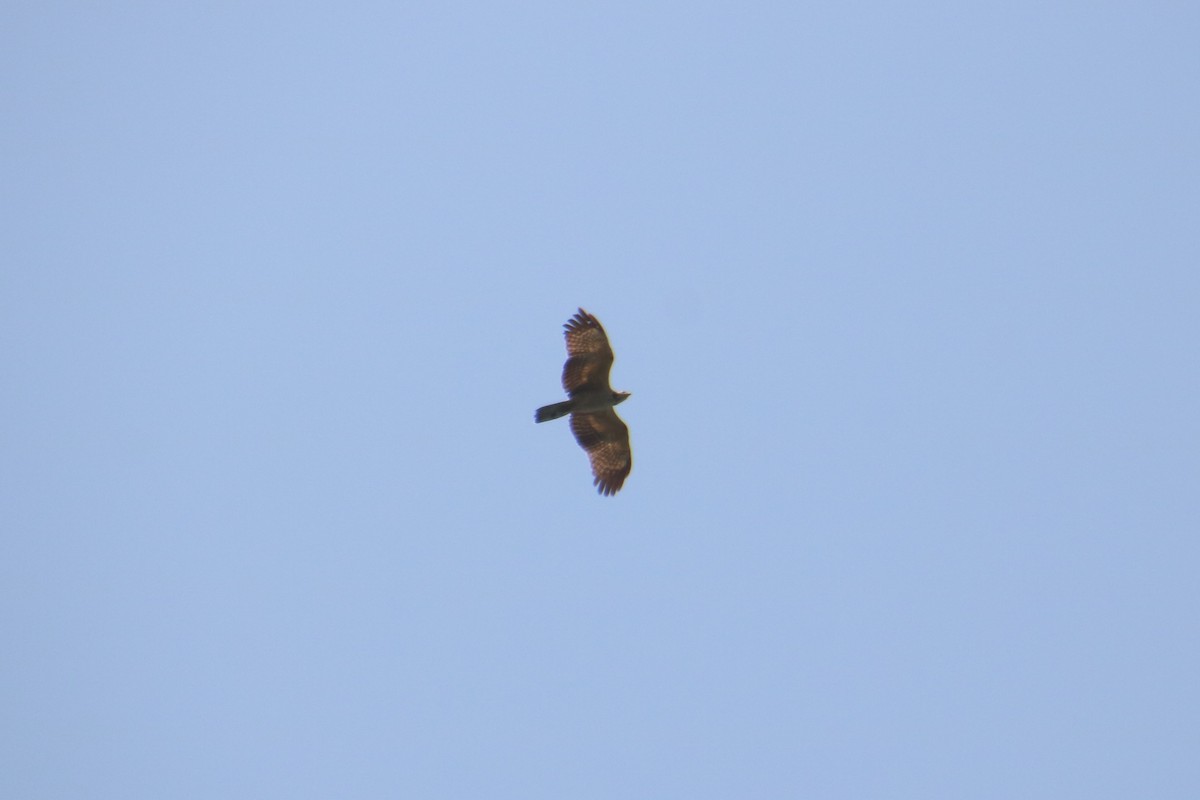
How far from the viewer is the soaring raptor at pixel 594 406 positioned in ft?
81.7

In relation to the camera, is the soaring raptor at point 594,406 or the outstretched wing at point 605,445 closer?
the soaring raptor at point 594,406

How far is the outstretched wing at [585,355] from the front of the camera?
24.9 m

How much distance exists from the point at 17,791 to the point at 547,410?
148 m

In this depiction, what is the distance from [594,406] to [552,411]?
3.06 feet

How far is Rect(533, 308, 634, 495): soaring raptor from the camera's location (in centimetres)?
2491

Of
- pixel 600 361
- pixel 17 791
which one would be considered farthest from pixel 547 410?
pixel 17 791

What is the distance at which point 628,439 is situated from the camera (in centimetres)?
2594

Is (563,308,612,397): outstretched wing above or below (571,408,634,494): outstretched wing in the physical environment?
above

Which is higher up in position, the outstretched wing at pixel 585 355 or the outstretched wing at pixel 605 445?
the outstretched wing at pixel 585 355

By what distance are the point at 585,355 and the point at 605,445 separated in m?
1.86

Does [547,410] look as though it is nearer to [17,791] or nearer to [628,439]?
[628,439]

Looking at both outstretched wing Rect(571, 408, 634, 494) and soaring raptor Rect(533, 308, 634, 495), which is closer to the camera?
soaring raptor Rect(533, 308, 634, 495)

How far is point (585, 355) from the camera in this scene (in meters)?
25.0

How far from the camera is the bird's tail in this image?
80.8ft
